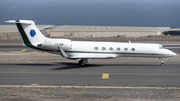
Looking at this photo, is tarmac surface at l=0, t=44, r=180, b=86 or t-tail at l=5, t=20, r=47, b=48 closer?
tarmac surface at l=0, t=44, r=180, b=86

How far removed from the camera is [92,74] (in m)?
22.2

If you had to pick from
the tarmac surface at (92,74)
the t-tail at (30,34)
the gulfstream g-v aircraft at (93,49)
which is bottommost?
the tarmac surface at (92,74)

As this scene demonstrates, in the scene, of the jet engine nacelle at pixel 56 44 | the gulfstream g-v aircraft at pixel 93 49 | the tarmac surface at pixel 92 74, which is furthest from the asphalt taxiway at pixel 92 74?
the jet engine nacelle at pixel 56 44

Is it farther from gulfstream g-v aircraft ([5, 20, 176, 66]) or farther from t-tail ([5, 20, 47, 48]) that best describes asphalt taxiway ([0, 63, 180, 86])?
t-tail ([5, 20, 47, 48])

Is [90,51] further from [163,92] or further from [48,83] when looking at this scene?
[163,92]

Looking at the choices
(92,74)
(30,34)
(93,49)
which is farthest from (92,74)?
(30,34)

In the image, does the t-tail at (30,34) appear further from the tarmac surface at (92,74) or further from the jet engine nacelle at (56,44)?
the tarmac surface at (92,74)

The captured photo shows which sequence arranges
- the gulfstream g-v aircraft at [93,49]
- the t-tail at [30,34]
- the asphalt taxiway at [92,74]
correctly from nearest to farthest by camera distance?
the asphalt taxiway at [92,74]
the gulfstream g-v aircraft at [93,49]
the t-tail at [30,34]

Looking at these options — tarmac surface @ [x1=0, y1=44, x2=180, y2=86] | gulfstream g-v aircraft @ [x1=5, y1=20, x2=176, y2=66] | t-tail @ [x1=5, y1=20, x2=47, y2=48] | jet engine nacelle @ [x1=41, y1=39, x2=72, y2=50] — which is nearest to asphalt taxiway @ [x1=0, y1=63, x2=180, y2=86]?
tarmac surface @ [x1=0, y1=44, x2=180, y2=86]

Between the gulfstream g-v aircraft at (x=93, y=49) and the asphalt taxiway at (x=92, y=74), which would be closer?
the asphalt taxiway at (x=92, y=74)

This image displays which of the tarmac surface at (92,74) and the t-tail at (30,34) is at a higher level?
the t-tail at (30,34)

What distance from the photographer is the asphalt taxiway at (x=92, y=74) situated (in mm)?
19391

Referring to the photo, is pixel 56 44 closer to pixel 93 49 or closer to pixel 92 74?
pixel 93 49

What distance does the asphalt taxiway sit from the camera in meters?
19.4
